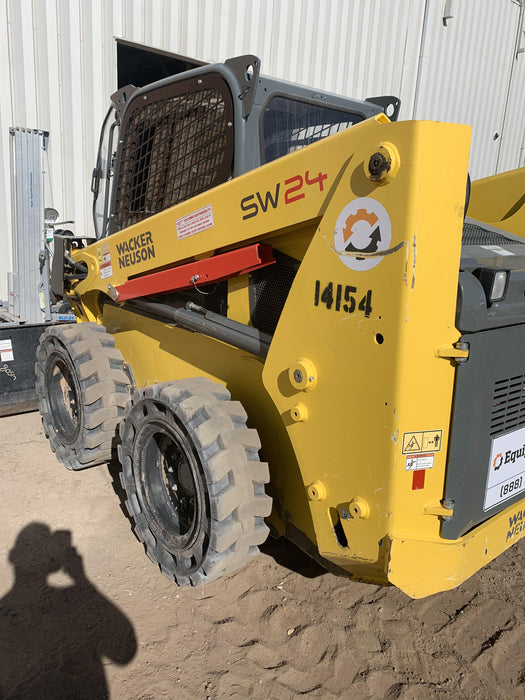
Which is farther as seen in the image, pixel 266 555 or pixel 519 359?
pixel 266 555

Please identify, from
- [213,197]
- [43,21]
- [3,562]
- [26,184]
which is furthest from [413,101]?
[3,562]

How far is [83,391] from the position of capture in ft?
10.1

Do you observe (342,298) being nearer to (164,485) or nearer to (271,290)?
(271,290)

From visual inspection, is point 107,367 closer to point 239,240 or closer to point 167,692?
point 239,240

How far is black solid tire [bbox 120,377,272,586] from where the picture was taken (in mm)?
2088

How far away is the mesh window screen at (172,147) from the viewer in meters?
2.58

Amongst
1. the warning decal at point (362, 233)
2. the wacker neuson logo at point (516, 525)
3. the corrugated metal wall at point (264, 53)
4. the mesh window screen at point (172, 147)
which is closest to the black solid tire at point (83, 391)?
the mesh window screen at point (172, 147)

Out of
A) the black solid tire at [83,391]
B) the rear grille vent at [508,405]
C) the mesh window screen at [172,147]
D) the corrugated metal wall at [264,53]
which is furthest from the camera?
the corrugated metal wall at [264,53]

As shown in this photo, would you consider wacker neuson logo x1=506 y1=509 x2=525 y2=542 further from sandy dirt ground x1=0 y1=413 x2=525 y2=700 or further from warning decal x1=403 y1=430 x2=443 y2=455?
warning decal x1=403 y1=430 x2=443 y2=455

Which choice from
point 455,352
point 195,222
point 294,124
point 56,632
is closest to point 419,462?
point 455,352

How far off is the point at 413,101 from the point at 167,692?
867 centimetres

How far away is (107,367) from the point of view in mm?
3133

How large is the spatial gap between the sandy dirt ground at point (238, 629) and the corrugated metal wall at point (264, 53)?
3.97 m

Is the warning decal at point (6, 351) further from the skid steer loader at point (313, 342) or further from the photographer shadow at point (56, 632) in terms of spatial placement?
the photographer shadow at point (56, 632)
